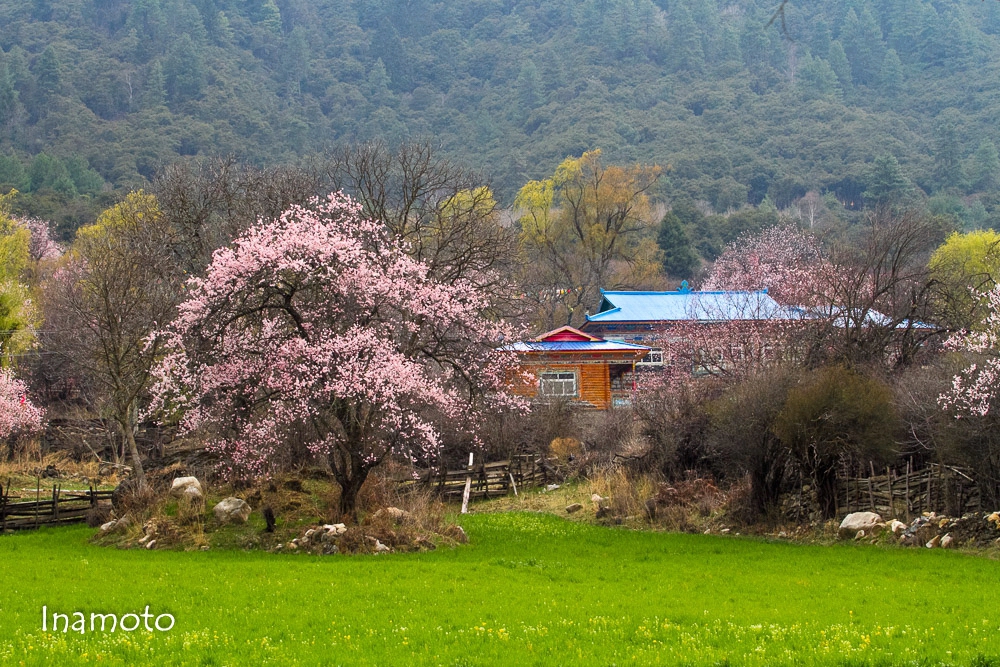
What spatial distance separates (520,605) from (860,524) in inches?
483

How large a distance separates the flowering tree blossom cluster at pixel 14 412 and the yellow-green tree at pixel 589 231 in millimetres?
44047

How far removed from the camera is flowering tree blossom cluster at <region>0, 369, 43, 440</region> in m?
35.5

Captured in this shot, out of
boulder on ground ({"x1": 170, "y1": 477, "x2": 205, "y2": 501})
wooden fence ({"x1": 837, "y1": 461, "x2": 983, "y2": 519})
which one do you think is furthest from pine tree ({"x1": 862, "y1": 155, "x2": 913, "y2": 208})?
boulder on ground ({"x1": 170, "y1": 477, "x2": 205, "y2": 501})

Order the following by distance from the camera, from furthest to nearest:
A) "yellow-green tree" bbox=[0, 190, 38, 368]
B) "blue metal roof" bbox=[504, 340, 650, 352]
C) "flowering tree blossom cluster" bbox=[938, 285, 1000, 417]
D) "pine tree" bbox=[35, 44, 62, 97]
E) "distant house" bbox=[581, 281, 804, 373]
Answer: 1. "pine tree" bbox=[35, 44, 62, 97]
2. "blue metal roof" bbox=[504, 340, 650, 352]
3. "yellow-green tree" bbox=[0, 190, 38, 368]
4. "distant house" bbox=[581, 281, 804, 373]
5. "flowering tree blossom cluster" bbox=[938, 285, 1000, 417]

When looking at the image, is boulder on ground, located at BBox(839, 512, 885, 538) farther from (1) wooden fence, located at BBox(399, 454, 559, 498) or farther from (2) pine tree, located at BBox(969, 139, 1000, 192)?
(2) pine tree, located at BBox(969, 139, 1000, 192)

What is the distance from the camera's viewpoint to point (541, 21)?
174000 millimetres

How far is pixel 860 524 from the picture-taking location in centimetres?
2328

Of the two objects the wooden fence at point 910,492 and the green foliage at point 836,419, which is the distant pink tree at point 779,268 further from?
the wooden fence at point 910,492

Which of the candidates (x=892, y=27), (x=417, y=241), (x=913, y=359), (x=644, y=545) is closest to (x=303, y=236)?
→ (x=417, y=241)

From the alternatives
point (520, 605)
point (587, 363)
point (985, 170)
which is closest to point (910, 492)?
point (520, 605)

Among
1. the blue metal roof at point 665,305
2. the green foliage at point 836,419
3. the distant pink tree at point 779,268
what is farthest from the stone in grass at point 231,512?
the blue metal roof at point 665,305

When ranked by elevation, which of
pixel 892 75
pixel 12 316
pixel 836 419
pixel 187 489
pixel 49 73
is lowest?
pixel 187 489

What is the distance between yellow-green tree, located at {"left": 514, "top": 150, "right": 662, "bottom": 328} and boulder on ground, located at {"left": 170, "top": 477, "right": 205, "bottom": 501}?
5168 cm

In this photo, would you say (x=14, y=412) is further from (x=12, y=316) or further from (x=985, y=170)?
(x=985, y=170)
